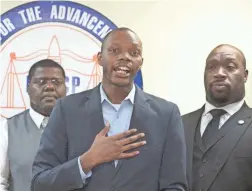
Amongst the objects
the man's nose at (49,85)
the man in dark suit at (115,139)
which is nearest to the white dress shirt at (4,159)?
the man's nose at (49,85)

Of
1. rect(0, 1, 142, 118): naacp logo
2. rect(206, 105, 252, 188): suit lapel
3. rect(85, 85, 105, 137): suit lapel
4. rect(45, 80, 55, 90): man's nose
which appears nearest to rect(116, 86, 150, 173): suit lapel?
rect(85, 85, 105, 137): suit lapel

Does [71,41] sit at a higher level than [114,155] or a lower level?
higher

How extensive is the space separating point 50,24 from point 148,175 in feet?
5.58

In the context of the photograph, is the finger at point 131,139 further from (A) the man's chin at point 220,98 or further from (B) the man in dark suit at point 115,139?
(A) the man's chin at point 220,98

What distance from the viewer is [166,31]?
2730 millimetres

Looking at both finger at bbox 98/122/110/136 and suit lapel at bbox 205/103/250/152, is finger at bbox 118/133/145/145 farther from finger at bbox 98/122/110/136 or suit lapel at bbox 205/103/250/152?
suit lapel at bbox 205/103/250/152

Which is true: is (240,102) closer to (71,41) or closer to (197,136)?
(197,136)

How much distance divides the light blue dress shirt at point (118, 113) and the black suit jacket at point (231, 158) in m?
0.67

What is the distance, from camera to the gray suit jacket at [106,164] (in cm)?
125

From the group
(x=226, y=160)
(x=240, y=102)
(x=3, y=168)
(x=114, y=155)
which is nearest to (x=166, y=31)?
(x=240, y=102)

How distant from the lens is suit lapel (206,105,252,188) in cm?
184

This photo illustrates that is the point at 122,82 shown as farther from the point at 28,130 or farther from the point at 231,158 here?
the point at 28,130

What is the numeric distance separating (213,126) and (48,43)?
1.28 m

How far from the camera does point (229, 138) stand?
6.25ft
